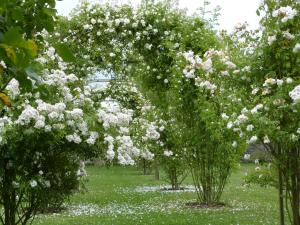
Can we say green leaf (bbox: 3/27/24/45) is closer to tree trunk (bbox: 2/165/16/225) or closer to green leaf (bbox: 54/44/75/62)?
green leaf (bbox: 54/44/75/62)

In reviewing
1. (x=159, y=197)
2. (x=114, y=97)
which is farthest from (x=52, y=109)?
(x=114, y=97)

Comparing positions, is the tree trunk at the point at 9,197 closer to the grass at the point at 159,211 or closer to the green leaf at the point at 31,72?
the grass at the point at 159,211

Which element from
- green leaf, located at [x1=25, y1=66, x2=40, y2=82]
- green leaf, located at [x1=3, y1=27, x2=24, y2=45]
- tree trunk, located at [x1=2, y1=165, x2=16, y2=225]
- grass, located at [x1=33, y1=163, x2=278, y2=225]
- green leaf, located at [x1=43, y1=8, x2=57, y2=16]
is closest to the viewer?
green leaf, located at [x1=3, y1=27, x2=24, y2=45]

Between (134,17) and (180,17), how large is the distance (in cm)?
98

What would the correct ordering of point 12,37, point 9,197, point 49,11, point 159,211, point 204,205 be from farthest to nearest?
point 204,205
point 159,211
point 9,197
point 49,11
point 12,37

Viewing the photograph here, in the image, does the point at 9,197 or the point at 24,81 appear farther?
the point at 9,197

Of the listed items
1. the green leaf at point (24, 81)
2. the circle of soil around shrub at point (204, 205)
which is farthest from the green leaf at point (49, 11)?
the circle of soil around shrub at point (204, 205)

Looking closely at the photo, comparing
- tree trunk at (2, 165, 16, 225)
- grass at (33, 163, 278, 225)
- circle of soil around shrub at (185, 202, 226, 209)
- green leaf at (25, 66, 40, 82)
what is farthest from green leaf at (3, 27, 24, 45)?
circle of soil around shrub at (185, 202, 226, 209)

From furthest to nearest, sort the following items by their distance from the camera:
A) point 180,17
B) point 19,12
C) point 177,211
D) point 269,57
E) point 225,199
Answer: point 225,199 < point 180,17 < point 177,211 < point 269,57 < point 19,12

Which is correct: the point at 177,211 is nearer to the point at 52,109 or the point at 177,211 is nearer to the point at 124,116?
the point at 124,116

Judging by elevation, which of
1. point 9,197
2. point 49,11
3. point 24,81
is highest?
point 49,11

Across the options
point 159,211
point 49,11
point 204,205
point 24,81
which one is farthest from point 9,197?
point 204,205

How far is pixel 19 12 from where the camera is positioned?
97cm

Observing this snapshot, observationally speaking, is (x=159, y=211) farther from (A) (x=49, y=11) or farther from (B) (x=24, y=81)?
(B) (x=24, y=81)
